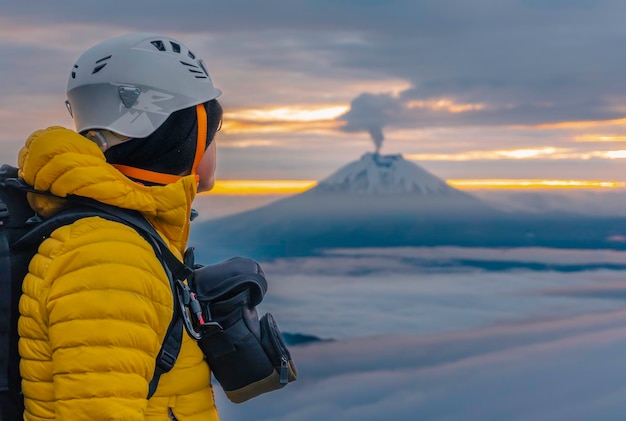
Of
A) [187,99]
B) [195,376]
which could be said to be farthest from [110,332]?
[187,99]

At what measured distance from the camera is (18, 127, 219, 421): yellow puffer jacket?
8.86 feet

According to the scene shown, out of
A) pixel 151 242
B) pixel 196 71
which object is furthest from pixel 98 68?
pixel 151 242

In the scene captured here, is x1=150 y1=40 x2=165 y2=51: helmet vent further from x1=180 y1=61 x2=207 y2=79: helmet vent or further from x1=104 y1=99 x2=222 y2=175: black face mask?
x1=104 y1=99 x2=222 y2=175: black face mask

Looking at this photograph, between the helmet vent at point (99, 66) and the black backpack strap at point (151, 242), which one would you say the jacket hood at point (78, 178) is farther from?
the helmet vent at point (99, 66)

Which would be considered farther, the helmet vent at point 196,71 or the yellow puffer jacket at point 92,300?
the helmet vent at point 196,71

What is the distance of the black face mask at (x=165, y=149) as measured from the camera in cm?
326

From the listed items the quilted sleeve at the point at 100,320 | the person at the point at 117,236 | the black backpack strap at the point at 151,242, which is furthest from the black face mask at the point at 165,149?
the quilted sleeve at the point at 100,320

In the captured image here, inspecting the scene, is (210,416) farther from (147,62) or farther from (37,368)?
(147,62)

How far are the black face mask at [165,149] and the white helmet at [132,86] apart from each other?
0.13 feet

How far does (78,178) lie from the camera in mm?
2877

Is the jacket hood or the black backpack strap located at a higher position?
the jacket hood

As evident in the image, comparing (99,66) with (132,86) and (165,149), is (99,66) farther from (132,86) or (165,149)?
(165,149)

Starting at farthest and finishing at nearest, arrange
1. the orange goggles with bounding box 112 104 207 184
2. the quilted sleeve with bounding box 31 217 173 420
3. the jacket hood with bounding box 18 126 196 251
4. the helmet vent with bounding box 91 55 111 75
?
the helmet vent with bounding box 91 55 111 75, the orange goggles with bounding box 112 104 207 184, the jacket hood with bounding box 18 126 196 251, the quilted sleeve with bounding box 31 217 173 420

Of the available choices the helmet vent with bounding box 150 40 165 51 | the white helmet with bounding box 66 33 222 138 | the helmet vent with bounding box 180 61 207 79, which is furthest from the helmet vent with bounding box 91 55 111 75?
the helmet vent with bounding box 180 61 207 79
